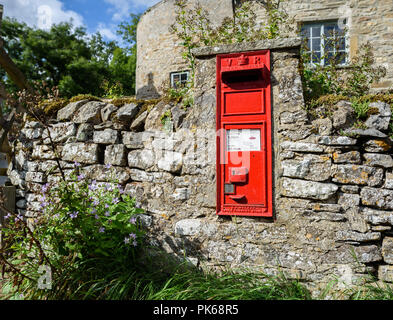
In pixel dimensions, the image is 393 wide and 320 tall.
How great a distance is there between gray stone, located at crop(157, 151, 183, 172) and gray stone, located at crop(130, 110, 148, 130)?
0.48m

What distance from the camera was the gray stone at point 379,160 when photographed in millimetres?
2477

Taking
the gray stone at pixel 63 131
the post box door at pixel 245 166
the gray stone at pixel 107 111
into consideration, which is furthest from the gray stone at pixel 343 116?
the gray stone at pixel 63 131

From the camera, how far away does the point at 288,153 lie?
2.69 metres

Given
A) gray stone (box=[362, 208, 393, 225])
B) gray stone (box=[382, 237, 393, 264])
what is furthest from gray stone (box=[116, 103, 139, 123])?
gray stone (box=[382, 237, 393, 264])

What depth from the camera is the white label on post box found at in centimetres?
275

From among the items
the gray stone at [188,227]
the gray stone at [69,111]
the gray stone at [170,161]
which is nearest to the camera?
the gray stone at [188,227]

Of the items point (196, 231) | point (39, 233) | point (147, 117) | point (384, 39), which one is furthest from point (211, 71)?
point (384, 39)

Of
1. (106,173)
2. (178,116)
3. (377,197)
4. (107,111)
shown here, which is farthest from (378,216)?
(107,111)

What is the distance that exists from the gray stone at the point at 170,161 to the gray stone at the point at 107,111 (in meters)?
0.91

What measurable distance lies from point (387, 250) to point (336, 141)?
3.41 feet

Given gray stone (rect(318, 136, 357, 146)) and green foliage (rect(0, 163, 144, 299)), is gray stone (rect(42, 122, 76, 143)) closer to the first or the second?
green foliage (rect(0, 163, 144, 299))

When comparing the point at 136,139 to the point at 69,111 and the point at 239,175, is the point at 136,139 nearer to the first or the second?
the point at 69,111

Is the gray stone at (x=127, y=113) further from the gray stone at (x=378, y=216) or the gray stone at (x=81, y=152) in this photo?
the gray stone at (x=378, y=216)

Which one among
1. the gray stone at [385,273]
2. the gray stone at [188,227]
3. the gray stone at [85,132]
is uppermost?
the gray stone at [85,132]
